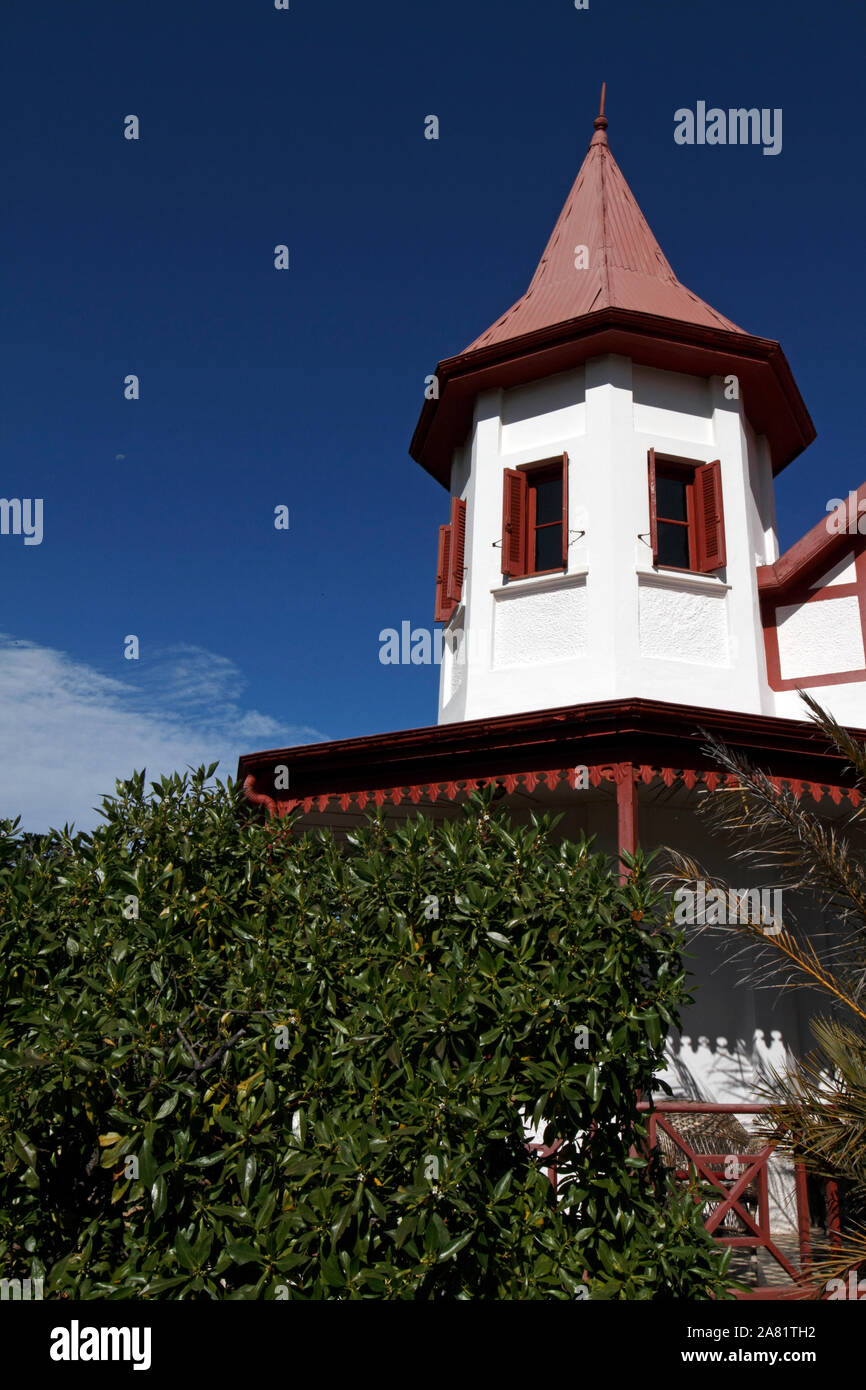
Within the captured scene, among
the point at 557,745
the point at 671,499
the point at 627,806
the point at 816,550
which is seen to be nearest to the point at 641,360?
the point at 671,499

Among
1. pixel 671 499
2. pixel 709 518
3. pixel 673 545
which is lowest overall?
pixel 673 545

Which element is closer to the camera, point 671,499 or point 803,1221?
point 803,1221

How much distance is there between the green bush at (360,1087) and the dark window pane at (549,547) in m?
6.30

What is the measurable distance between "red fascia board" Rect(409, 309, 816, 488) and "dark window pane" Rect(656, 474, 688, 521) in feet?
4.39

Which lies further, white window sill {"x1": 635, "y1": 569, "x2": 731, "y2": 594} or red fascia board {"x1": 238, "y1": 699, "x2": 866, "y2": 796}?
white window sill {"x1": 635, "y1": 569, "x2": 731, "y2": 594}

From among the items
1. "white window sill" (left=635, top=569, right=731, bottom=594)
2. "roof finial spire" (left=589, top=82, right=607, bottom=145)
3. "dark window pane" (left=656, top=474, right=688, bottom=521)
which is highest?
"roof finial spire" (left=589, top=82, right=607, bottom=145)

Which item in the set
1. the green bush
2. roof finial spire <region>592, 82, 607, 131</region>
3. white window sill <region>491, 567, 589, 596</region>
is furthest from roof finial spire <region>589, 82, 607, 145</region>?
the green bush

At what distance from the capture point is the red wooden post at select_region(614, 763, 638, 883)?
7082 mm

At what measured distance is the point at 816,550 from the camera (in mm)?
9961

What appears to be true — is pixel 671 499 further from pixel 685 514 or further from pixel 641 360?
pixel 641 360

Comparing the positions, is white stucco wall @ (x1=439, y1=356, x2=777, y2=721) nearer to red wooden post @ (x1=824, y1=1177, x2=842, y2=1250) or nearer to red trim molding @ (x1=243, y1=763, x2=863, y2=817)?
red trim molding @ (x1=243, y1=763, x2=863, y2=817)

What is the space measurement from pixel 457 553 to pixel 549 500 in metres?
1.34
